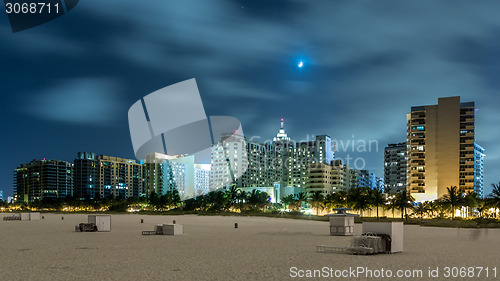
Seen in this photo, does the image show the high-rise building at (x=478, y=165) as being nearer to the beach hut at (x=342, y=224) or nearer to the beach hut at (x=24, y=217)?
the beach hut at (x=24, y=217)

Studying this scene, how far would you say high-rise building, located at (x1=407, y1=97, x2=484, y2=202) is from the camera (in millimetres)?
122375

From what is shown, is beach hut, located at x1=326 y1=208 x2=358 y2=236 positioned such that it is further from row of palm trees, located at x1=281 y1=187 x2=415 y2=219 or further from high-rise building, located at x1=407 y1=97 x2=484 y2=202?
high-rise building, located at x1=407 y1=97 x2=484 y2=202

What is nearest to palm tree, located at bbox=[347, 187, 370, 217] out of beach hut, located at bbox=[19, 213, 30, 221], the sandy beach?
beach hut, located at bbox=[19, 213, 30, 221]

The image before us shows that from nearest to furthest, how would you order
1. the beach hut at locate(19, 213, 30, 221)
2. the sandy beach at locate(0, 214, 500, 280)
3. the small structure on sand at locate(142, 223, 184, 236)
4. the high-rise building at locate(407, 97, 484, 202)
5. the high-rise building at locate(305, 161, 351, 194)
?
1. the sandy beach at locate(0, 214, 500, 280)
2. the small structure on sand at locate(142, 223, 184, 236)
3. the beach hut at locate(19, 213, 30, 221)
4. the high-rise building at locate(407, 97, 484, 202)
5. the high-rise building at locate(305, 161, 351, 194)

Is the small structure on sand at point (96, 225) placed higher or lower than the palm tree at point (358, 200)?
higher

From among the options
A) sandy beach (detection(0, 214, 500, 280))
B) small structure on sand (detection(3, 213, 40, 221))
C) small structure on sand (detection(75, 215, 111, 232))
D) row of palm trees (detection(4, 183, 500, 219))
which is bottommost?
row of palm trees (detection(4, 183, 500, 219))

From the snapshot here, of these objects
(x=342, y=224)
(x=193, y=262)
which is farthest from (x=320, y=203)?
(x=193, y=262)

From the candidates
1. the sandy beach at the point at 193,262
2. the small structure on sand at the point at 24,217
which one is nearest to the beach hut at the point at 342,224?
the sandy beach at the point at 193,262

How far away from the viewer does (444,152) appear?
124812 millimetres

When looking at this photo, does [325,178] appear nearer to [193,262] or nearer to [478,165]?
[478,165]

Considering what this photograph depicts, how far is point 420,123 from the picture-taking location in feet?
437

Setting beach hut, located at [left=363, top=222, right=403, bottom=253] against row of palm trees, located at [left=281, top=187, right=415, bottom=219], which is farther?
row of palm trees, located at [left=281, top=187, right=415, bottom=219]

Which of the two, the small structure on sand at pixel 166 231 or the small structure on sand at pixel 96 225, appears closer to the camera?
the small structure on sand at pixel 166 231

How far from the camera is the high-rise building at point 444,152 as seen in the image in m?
122
